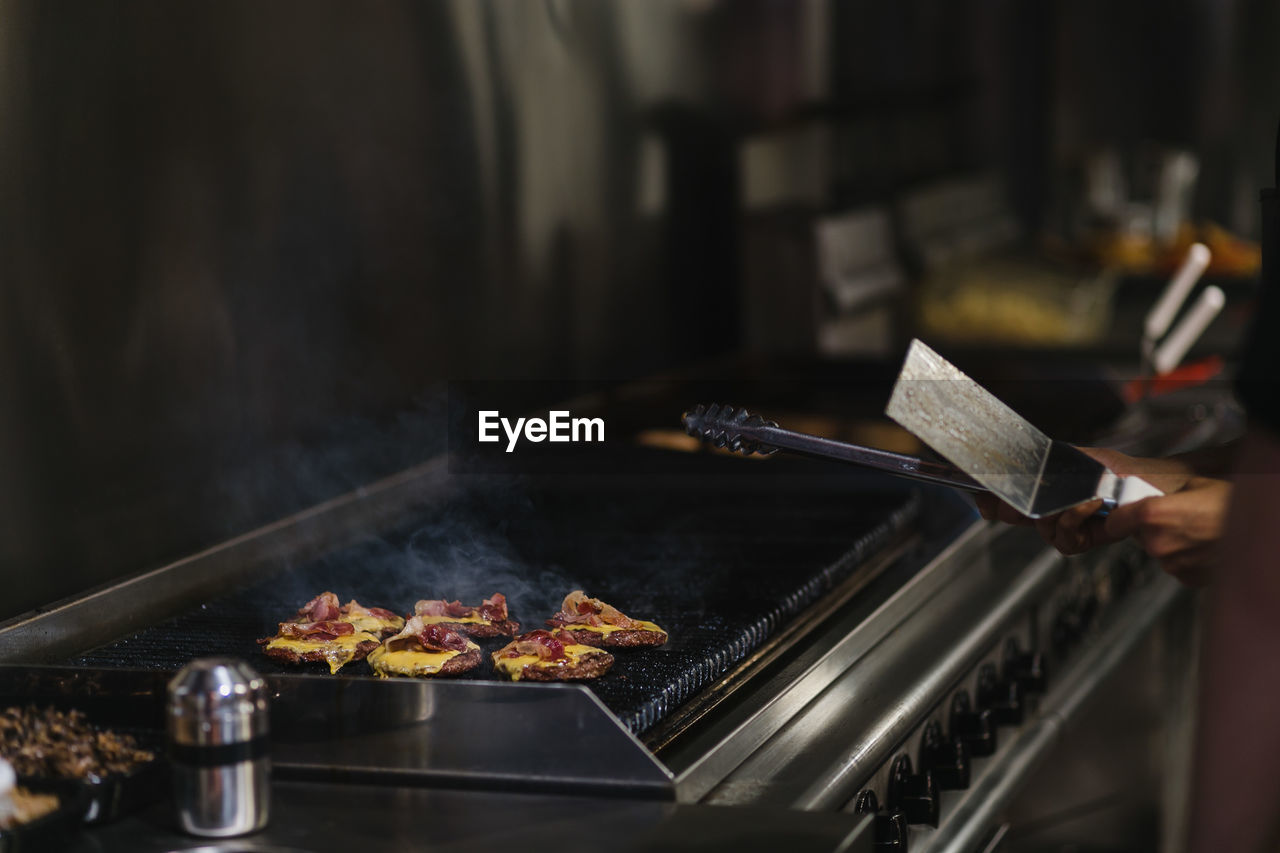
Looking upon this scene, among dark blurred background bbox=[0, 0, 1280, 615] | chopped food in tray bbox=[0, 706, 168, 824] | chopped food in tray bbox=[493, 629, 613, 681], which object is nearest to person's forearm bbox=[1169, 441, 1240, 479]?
chopped food in tray bbox=[493, 629, 613, 681]

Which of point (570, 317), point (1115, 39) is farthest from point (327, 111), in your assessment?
point (1115, 39)

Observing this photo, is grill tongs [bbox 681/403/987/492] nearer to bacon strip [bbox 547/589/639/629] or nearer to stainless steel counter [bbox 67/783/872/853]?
bacon strip [bbox 547/589/639/629]

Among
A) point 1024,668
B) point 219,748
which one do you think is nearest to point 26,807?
point 219,748

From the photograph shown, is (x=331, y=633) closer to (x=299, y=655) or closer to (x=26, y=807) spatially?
(x=299, y=655)

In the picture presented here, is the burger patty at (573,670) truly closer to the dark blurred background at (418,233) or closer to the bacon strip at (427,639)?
the bacon strip at (427,639)

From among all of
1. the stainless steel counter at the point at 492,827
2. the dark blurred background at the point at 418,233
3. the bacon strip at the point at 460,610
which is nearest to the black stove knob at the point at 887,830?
the stainless steel counter at the point at 492,827

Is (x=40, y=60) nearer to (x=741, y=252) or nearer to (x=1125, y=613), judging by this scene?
(x=1125, y=613)

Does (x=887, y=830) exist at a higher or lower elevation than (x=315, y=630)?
lower
